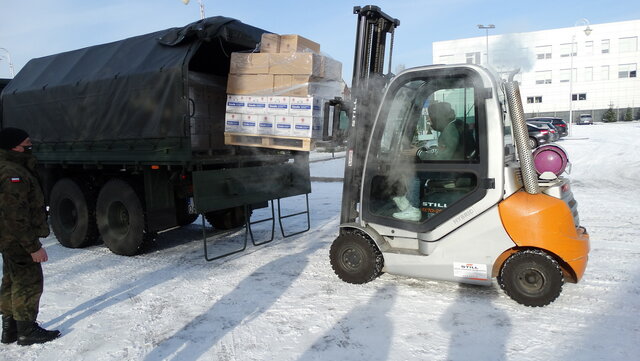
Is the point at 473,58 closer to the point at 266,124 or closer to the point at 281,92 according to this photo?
→ the point at 281,92

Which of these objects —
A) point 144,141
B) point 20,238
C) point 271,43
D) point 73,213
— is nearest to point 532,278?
point 271,43

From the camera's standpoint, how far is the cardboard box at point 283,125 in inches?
189

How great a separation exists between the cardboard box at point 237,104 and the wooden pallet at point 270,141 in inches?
11.1

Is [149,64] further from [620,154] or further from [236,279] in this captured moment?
[620,154]

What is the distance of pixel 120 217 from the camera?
248 inches

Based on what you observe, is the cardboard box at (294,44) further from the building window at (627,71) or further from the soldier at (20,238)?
the building window at (627,71)

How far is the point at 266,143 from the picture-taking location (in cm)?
497

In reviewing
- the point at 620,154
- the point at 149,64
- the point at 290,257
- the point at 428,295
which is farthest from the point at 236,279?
the point at 620,154

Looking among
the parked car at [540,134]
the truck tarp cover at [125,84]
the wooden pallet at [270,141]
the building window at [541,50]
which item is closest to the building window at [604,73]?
the parked car at [540,134]

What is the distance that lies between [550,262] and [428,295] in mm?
1132

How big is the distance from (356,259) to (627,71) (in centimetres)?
5733

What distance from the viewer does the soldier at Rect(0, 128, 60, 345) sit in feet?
10.7

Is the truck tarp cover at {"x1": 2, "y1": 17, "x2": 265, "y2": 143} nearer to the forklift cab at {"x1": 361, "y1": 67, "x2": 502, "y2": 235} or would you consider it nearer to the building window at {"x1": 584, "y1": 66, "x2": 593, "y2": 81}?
the forklift cab at {"x1": 361, "y1": 67, "x2": 502, "y2": 235}

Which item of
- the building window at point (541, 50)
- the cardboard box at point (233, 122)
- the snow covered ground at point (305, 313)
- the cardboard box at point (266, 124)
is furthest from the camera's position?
the cardboard box at point (233, 122)
